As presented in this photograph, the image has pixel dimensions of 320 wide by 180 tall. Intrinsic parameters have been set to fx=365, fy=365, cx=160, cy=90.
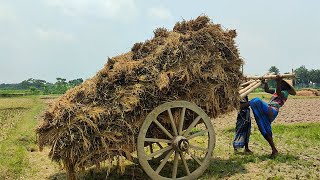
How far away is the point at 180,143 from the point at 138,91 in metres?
1.16

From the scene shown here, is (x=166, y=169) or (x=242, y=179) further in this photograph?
(x=166, y=169)

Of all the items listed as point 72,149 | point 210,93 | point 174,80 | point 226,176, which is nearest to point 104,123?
point 72,149

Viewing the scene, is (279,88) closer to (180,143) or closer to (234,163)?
(234,163)

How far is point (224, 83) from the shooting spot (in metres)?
6.82

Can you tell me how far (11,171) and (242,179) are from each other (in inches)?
180

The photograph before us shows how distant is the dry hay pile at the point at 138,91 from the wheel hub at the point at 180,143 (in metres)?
0.70

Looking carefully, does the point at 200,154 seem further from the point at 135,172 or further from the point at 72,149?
the point at 72,149

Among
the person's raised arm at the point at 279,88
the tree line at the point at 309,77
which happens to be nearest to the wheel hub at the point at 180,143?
the person's raised arm at the point at 279,88

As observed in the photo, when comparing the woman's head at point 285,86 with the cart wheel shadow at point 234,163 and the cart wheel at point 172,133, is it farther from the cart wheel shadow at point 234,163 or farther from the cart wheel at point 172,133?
the cart wheel at point 172,133

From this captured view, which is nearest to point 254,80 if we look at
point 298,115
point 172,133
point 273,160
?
point 273,160

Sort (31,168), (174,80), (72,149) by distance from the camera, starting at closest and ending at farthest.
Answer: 1. (72,149)
2. (174,80)
3. (31,168)

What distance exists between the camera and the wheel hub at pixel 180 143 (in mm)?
6207

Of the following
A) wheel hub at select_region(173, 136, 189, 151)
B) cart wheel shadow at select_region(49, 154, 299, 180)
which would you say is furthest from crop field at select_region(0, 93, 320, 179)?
wheel hub at select_region(173, 136, 189, 151)

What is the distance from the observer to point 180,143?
20.4 ft
